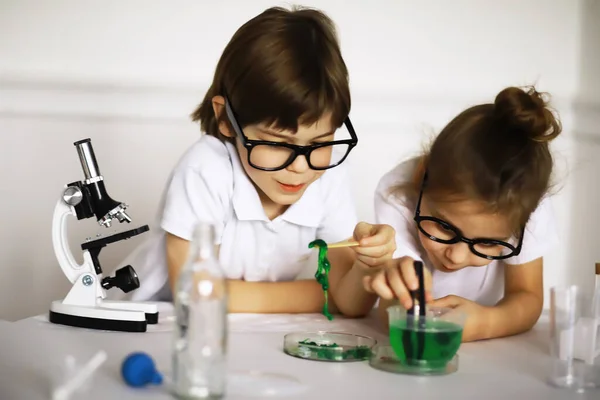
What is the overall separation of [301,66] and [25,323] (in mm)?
682

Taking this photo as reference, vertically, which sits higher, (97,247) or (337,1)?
(337,1)

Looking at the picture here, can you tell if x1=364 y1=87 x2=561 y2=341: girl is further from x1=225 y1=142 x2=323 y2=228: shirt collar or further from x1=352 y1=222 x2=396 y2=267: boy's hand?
x1=225 y1=142 x2=323 y2=228: shirt collar

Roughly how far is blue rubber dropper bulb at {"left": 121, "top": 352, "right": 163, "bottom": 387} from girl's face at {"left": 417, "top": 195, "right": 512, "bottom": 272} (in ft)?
2.30

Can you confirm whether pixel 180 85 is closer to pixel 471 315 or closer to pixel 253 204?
pixel 253 204

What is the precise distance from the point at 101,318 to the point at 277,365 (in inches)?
14.7

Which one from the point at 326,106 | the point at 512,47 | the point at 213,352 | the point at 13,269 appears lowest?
the point at 13,269

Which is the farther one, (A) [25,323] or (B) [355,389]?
(A) [25,323]

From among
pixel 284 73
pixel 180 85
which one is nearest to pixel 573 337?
pixel 284 73

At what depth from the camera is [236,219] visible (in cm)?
169

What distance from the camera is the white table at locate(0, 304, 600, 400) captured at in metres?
1.02

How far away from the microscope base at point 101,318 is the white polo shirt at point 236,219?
26 cm

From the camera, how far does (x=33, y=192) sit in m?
2.50

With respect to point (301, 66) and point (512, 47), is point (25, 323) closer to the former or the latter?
point (301, 66)

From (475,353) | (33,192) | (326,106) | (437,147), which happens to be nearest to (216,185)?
(326,106)
